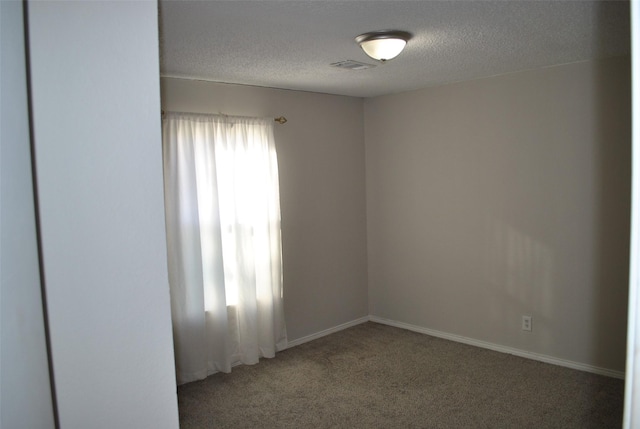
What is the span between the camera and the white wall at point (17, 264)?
3.40ft

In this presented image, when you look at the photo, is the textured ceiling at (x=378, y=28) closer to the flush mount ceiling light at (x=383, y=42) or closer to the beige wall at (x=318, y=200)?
the flush mount ceiling light at (x=383, y=42)

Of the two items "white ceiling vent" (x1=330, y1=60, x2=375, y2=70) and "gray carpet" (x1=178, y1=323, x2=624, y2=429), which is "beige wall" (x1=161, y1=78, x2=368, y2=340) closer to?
"gray carpet" (x1=178, y1=323, x2=624, y2=429)

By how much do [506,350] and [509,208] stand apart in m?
1.20

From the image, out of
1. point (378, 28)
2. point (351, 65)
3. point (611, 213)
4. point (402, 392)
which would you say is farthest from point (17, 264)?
point (611, 213)

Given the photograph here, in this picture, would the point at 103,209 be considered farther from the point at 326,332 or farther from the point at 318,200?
the point at 326,332

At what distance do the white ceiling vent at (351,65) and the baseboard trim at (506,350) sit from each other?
8.35ft

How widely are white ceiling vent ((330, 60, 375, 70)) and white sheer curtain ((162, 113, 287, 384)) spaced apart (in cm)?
96

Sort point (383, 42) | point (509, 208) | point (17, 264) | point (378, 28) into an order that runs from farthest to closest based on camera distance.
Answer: point (509, 208) < point (383, 42) < point (378, 28) < point (17, 264)

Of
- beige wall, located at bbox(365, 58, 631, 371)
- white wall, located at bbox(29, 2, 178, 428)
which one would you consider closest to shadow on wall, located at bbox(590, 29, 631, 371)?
beige wall, located at bbox(365, 58, 631, 371)

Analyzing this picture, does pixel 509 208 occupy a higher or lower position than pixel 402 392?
higher

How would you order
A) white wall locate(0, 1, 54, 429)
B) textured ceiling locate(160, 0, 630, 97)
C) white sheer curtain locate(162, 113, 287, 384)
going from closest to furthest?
white wall locate(0, 1, 54, 429)
textured ceiling locate(160, 0, 630, 97)
white sheer curtain locate(162, 113, 287, 384)

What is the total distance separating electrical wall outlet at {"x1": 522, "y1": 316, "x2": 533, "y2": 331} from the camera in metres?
4.10

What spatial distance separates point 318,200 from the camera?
4.80m

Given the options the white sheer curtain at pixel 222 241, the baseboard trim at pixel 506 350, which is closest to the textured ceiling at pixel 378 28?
the white sheer curtain at pixel 222 241
